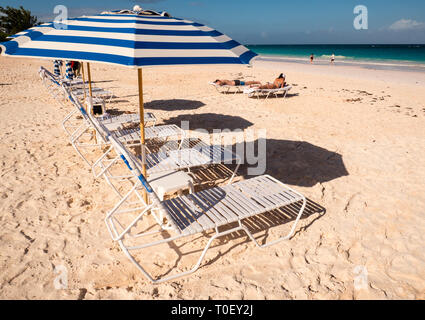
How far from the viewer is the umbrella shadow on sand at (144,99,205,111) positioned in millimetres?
9086

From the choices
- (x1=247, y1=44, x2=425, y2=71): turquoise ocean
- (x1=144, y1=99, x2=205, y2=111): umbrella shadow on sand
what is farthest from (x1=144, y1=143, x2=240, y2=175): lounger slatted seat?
(x1=144, y1=99, x2=205, y2=111): umbrella shadow on sand

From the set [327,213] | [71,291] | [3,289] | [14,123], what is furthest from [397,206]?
[14,123]

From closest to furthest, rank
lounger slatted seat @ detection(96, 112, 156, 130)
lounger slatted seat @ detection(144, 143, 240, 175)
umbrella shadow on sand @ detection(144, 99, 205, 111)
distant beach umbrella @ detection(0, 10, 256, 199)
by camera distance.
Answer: distant beach umbrella @ detection(0, 10, 256, 199)
lounger slatted seat @ detection(144, 143, 240, 175)
lounger slatted seat @ detection(96, 112, 156, 130)
umbrella shadow on sand @ detection(144, 99, 205, 111)

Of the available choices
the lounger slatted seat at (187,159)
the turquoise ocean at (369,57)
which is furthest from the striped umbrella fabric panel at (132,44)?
the lounger slatted seat at (187,159)

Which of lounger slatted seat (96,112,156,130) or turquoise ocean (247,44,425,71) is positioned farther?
turquoise ocean (247,44,425,71)

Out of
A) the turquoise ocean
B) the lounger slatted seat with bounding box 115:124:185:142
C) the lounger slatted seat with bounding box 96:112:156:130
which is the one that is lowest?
the lounger slatted seat with bounding box 115:124:185:142

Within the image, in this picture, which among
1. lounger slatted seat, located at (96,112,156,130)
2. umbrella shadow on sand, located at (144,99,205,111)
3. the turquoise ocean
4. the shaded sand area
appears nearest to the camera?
the shaded sand area

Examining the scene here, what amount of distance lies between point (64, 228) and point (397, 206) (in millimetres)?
4330

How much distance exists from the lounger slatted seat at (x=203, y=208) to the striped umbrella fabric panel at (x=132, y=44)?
90cm

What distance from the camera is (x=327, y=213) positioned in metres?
3.77

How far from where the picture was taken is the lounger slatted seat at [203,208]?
2662 millimetres

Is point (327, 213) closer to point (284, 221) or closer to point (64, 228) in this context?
point (284, 221)

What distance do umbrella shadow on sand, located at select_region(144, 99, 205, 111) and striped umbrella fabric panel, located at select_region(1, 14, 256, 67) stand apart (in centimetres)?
606

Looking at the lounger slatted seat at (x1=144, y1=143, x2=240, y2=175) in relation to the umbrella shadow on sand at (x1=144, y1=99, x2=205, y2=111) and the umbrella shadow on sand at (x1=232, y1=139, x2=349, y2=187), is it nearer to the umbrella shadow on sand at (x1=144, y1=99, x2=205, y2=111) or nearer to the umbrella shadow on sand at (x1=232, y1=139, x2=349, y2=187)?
the umbrella shadow on sand at (x1=232, y1=139, x2=349, y2=187)
